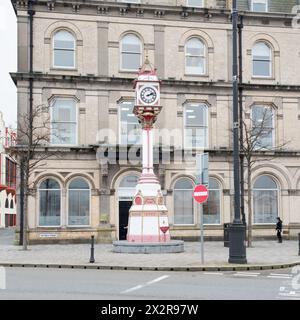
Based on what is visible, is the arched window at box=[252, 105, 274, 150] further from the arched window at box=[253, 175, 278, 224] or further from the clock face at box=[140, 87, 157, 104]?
the clock face at box=[140, 87, 157, 104]

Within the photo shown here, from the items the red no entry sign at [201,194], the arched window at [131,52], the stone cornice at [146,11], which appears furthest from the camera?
the arched window at [131,52]

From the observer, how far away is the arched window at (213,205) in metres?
33.3

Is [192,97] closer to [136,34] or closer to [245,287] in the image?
[136,34]

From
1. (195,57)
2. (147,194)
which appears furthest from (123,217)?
(195,57)

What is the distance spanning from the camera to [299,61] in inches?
1390

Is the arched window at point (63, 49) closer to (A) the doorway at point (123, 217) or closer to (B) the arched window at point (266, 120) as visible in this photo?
(A) the doorway at point (123, 217)

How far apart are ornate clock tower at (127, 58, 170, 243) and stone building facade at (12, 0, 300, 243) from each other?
5.84 metres

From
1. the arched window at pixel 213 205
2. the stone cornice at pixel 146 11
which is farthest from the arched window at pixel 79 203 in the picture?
the stone cornice at pixel 146 11

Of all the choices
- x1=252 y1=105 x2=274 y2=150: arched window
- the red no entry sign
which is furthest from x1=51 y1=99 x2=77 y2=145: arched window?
the red no entry sign

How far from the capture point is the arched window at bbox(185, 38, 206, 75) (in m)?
33.8

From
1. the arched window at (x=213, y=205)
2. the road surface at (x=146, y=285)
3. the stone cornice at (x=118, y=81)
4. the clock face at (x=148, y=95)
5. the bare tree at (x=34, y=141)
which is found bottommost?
the road surface at (x=146, y=285)

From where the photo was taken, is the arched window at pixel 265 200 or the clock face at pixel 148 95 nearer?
the clock face at pixel 148 95

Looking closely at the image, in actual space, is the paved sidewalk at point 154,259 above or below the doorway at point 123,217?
below

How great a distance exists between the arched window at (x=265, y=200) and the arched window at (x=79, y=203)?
991cm
